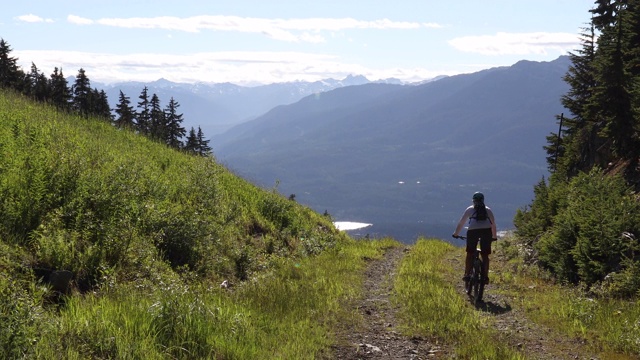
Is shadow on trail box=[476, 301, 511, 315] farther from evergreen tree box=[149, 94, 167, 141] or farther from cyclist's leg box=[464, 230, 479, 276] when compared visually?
evergreen tree box=[149, 94, 167, 141]

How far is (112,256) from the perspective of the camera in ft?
26.8

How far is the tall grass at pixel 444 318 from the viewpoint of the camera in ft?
22.9

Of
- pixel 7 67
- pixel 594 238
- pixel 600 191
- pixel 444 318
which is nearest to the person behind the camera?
pixel 444 318

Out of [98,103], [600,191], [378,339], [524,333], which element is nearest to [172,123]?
[98,103]

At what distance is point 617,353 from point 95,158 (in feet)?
38.4

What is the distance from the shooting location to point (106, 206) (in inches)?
353

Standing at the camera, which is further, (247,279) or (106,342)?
(247,279)

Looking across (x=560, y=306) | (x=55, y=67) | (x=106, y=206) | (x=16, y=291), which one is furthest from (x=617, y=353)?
(x=55, y=67)

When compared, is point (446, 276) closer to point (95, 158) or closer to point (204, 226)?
point (204, 226)

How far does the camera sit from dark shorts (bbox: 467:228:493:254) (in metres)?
11.5

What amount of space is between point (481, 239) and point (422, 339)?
14.9 ft

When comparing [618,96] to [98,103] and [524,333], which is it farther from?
[98,103]

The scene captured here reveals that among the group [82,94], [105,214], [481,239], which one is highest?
[82,94]

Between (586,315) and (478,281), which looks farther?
(478,281)
